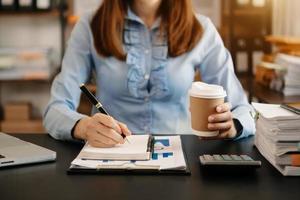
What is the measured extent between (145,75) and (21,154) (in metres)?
0.64

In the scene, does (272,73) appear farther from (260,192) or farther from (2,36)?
(2,36)

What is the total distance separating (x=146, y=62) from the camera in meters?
1.58

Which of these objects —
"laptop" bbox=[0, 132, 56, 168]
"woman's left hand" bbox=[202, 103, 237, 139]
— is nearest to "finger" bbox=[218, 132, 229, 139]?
"woman's left hand" bbox=[202, 103, 237, 139]

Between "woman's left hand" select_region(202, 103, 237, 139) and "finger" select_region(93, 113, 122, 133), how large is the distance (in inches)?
8.2

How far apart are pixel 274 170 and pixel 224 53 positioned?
75 cm

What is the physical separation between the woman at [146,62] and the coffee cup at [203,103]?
17.2 inches

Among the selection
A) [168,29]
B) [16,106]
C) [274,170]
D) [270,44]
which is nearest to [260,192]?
[274,170]

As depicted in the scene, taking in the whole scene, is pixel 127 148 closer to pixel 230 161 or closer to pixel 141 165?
pixel 141 165

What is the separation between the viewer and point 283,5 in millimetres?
3084

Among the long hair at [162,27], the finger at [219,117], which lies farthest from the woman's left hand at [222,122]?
the long hair at [162,27]

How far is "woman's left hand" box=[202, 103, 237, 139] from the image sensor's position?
108 cm

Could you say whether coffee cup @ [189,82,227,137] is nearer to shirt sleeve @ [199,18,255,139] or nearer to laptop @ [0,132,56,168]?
laptop @ [0,132,56,168]

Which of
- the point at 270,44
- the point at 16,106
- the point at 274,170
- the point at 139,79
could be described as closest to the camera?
the point at 274,170

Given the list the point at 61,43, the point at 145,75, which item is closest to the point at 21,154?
the point at 145,75
